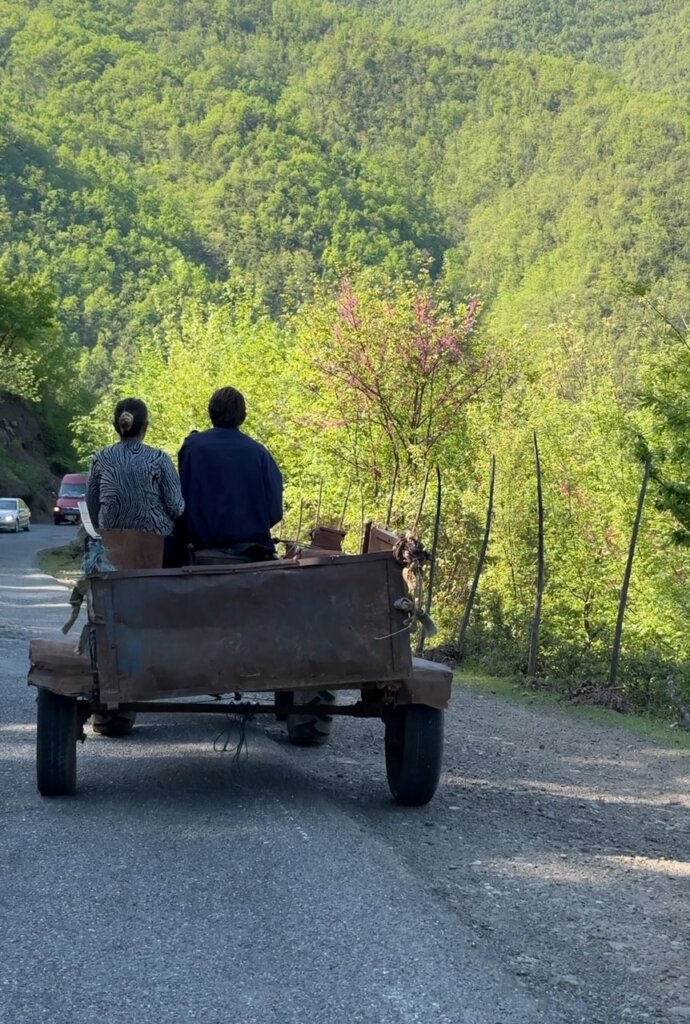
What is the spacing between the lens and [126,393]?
6047 cm

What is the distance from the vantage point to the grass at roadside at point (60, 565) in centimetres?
3158

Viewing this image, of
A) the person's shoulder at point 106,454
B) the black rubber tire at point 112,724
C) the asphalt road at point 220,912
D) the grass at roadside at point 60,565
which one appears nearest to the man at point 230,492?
the person's shoulder at point 106,454

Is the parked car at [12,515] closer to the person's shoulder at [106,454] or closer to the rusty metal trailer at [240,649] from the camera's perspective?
the person's shoulder at [106,454]

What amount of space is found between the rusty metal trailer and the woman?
1133mm

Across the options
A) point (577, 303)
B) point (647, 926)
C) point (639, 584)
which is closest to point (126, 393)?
point (639, 584)

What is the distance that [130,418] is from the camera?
8875 mm

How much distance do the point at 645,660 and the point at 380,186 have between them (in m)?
159

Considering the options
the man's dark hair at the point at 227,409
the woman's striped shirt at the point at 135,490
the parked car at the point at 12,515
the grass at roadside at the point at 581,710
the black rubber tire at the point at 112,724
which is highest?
the man's dark hair at the point at 227,409

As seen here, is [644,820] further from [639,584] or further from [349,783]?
[639,584]

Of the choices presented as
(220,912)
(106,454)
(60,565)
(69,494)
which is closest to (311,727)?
(106,454)

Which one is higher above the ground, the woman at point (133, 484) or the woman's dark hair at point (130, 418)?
the woman's dark hair at point (130, 418)

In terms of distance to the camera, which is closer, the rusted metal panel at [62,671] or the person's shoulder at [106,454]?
the rusted metal panel at [62,671]

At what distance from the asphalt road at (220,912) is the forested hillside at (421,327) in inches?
285

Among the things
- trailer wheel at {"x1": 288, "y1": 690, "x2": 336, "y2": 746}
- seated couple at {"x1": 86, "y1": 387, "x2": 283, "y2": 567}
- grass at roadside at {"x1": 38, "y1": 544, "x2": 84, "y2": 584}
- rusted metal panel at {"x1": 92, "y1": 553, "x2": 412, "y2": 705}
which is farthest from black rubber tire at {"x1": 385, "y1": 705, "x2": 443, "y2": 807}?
grass at roadside at {"x1": 38, "y1": 544, "x2": 84, "y2": 584}
